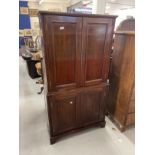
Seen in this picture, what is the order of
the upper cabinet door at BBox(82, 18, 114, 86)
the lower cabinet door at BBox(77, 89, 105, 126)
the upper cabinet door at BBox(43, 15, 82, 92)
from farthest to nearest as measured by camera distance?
the lower cabinet door at BBox(77, 89, 105, 126) → the upper cabinet door at BBox(82, 18, 114, 86) → the upper cabinet door at BBox(43, 15, 82, 92)

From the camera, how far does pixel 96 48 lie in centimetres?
181

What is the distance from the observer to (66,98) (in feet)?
6.14

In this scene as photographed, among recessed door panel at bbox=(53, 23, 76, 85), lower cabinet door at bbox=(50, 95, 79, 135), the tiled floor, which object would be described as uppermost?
recessed door panel at bbox=(53, 23, 76, 85)

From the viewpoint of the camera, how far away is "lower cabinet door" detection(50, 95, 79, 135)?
184 centimetres

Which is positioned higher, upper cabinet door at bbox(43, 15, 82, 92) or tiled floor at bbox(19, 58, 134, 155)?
upper cabinet door at bbox(43, 15, 82, 92)

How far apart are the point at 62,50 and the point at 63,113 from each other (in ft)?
2.89

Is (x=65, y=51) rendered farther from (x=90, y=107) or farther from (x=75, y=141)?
(x=75, y=141)

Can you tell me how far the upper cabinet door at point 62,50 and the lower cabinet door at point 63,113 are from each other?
0.57 ft

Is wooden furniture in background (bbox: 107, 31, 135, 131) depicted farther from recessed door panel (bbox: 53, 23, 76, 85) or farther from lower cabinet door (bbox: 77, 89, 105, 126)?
recessed door panel (bbox: 53, 23, 76, 85)

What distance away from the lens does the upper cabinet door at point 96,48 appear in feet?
5.53

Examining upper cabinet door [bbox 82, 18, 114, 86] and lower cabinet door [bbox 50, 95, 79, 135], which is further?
lower cabinet door [bbox 50, 95, 79, 135]

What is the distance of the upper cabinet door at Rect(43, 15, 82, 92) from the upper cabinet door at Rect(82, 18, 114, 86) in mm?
92

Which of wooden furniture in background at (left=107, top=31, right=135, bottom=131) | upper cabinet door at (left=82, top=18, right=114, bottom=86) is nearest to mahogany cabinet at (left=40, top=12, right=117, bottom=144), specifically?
upper cabinet door at (left=82, top=18, right=114, bottom=86)
